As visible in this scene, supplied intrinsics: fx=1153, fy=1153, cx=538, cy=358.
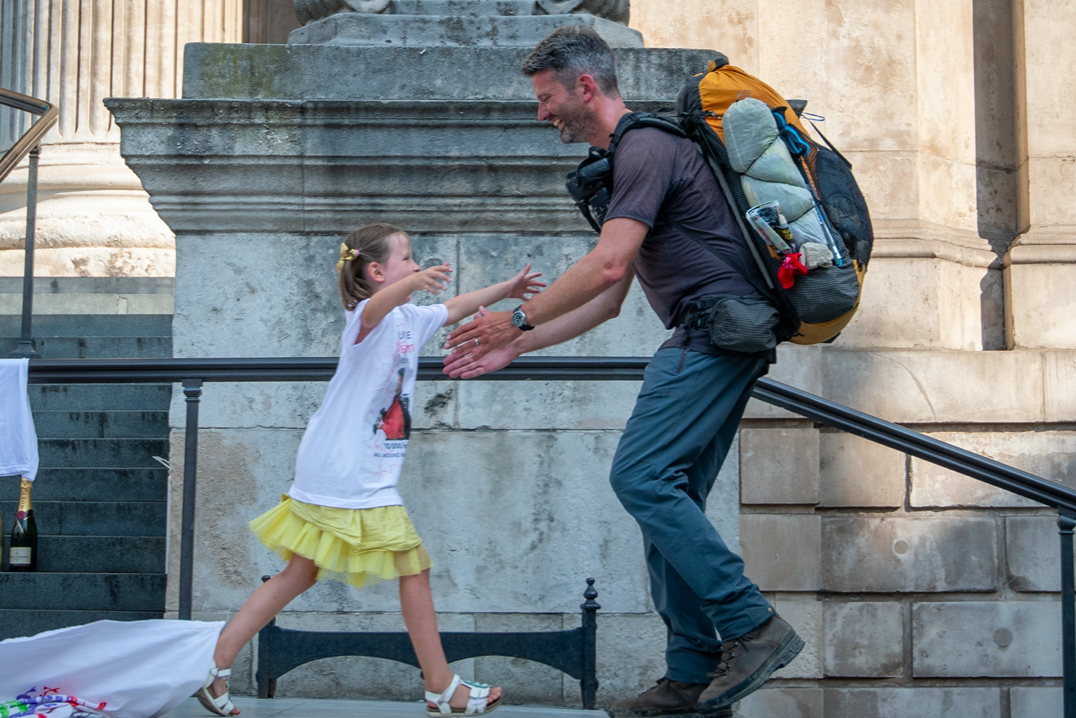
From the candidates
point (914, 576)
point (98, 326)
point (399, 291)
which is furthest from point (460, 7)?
point (914, 576)

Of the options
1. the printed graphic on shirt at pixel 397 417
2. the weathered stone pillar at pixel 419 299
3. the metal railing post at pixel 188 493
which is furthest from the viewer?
the weathered stone pillar at pixel 419 299

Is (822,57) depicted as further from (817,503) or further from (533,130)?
(533,130)

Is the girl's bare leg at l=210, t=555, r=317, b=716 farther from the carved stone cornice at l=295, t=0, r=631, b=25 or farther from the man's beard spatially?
the carved stone cornice at l=295, t=0, r=631, b=25

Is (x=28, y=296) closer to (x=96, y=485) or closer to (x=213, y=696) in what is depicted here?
(x=96, y=485)

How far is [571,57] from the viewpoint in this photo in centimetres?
309

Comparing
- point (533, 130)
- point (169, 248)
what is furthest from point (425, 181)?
point (169, 248)

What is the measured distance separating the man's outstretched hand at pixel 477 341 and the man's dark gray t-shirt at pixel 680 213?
0.42 meters

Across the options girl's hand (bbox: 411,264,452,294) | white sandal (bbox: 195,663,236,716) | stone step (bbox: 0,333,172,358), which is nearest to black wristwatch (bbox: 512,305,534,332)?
girl's hand (bbox: 411,264,452,294)

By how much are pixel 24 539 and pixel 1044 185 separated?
5799mm

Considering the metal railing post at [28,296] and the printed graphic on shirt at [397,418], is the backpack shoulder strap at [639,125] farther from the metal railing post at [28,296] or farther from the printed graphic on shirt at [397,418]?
the metal railing post at [28,296]

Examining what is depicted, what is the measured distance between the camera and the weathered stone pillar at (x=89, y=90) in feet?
26.2

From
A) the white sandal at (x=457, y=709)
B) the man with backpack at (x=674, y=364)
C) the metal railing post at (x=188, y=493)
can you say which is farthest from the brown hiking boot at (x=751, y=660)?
the metal railing post at (x=188, y=493)

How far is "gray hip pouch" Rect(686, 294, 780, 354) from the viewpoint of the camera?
9.50ft

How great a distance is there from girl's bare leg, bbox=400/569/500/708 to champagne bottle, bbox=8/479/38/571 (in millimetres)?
2261
